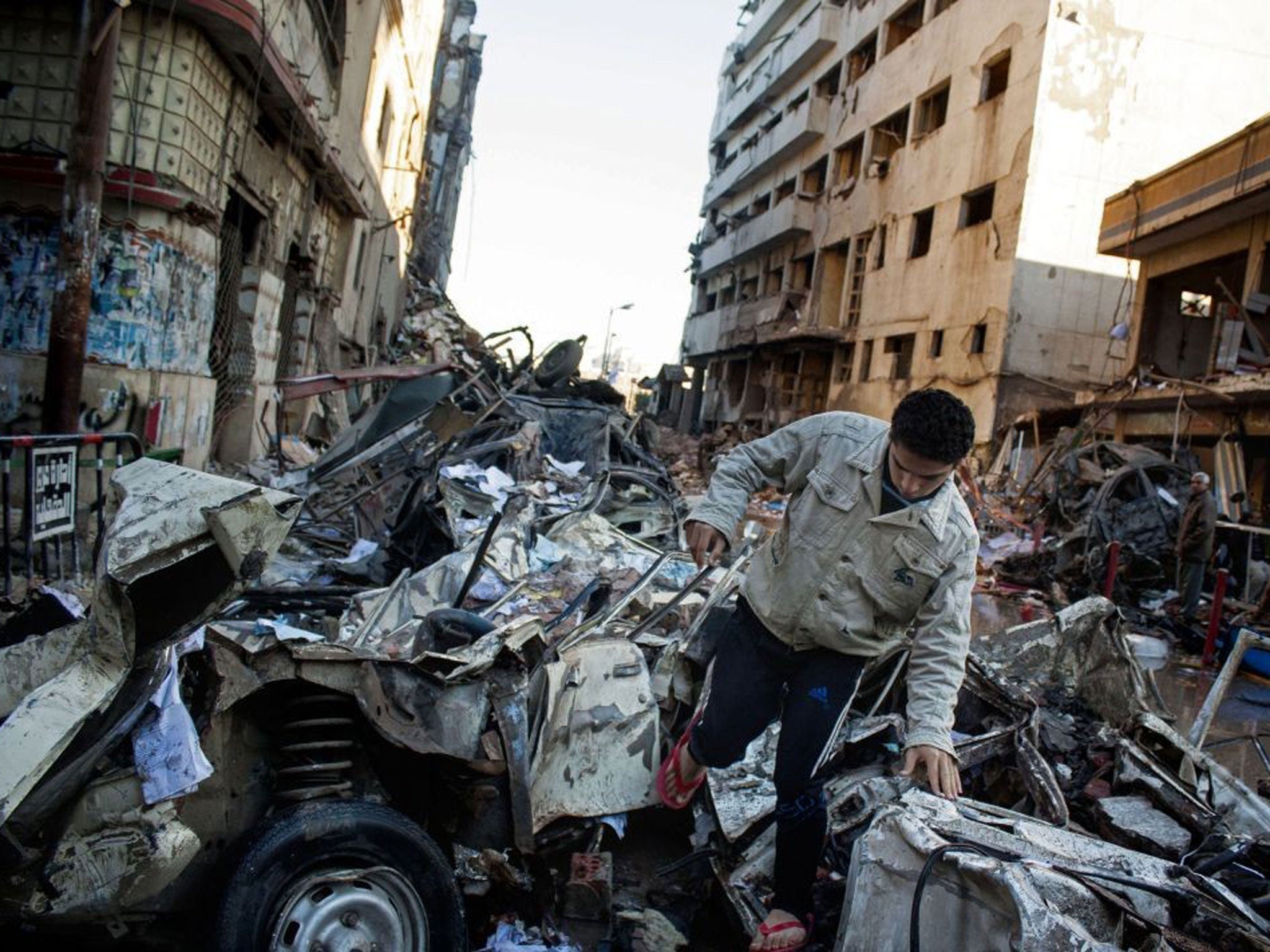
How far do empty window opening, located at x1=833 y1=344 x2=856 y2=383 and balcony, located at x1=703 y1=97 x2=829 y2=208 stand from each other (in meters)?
9.49

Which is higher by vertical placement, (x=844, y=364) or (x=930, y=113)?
(x=930, y=113)

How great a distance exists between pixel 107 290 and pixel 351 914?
7107 mm

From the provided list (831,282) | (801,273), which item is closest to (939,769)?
(831,282)

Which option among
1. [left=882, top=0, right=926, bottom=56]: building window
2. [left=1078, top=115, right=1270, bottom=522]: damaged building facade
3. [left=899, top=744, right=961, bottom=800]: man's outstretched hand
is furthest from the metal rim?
[left=882, top=0, right=926, bottom=56]: building window

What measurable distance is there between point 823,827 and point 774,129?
36872mm

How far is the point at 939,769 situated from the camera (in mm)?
2580

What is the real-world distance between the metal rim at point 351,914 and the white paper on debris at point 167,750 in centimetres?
38

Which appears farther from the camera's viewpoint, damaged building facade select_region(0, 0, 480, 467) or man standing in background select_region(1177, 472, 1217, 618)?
man standing in background select_region(1177, 472, 1217, 618)

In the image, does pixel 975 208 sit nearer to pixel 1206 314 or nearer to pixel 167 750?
pixel 1206 314

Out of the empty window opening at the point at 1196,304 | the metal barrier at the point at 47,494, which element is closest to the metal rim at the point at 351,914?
the metal barrier at the point at 47,494

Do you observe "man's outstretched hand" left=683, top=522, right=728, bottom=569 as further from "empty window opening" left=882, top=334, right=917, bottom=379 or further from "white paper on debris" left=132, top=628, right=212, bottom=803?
"empty window opening" left=882, top=334, right=917, bottom=379

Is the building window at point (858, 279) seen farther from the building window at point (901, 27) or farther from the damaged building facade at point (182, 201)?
the damaged building facade at point (182, 201)

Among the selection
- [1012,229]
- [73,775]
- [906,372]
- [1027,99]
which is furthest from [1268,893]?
[906,372]

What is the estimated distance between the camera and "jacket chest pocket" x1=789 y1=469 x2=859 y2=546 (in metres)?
2.82
